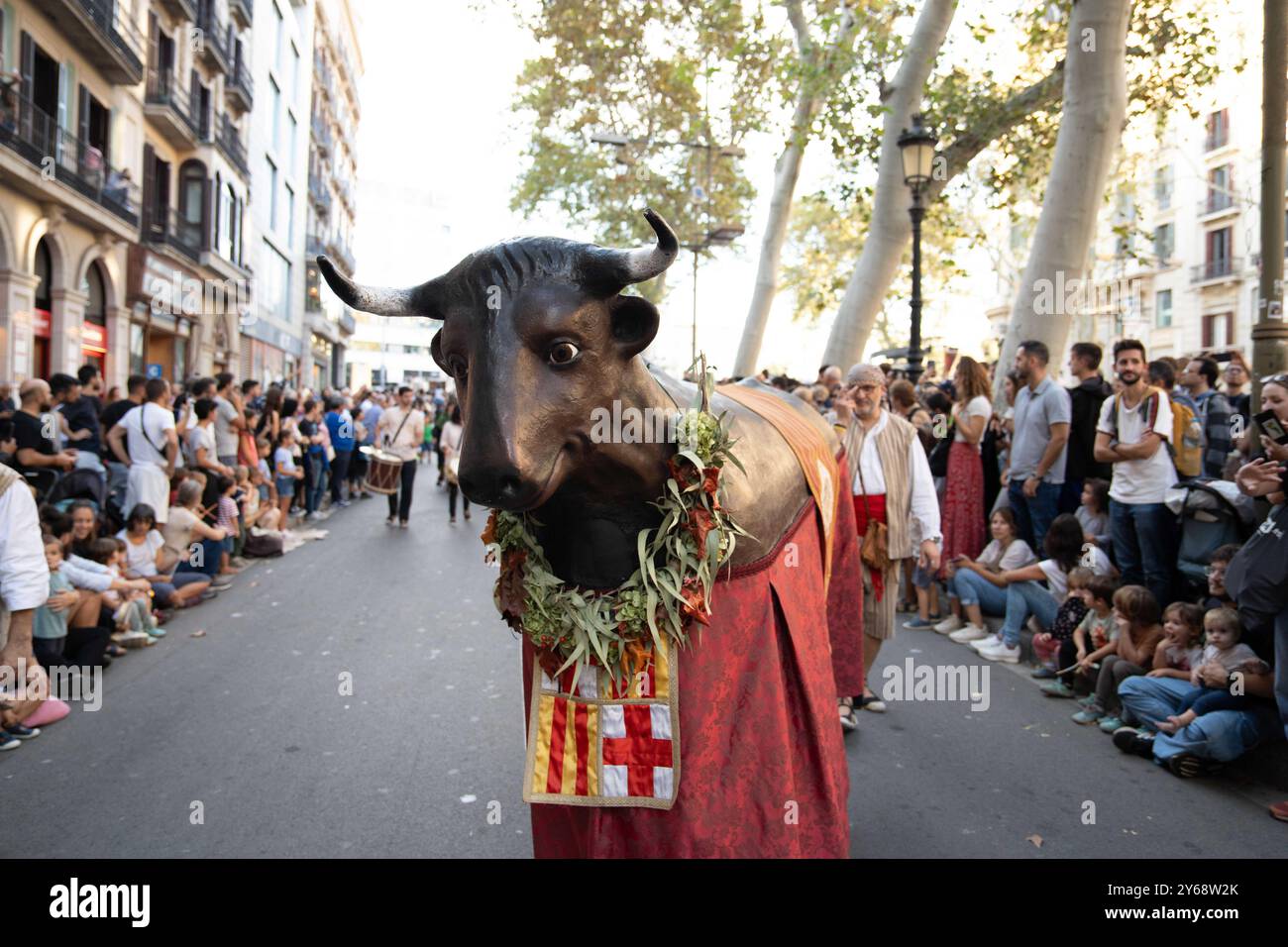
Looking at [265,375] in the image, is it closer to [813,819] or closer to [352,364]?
[813,819]

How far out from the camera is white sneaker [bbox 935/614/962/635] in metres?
7.62

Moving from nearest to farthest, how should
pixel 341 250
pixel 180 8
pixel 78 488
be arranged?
pixel 78 488 < pixel 180 8 < pixel 341 250

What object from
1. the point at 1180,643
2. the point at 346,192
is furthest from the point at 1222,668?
the point at 346,192

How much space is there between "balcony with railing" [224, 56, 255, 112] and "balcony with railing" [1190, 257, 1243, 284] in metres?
36.7

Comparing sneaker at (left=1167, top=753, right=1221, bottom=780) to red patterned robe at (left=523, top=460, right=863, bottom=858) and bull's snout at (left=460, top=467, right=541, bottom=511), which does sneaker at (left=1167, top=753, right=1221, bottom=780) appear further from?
bull's snout at (left=460, top=467, right=541, bottom=511)

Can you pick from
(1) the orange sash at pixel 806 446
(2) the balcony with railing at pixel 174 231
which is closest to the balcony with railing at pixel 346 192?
(2) the balcony with railing at pixel 174 231

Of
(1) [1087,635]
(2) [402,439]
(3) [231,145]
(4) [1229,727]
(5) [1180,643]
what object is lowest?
(4) [1229,727]

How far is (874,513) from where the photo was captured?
510 cm

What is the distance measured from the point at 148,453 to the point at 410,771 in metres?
5.70

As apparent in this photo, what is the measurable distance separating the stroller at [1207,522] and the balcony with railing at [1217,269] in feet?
119

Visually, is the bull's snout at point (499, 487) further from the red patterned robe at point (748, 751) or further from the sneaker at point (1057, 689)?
the sneaker at point (1057, 689)

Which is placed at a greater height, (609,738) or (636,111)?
(636,111)

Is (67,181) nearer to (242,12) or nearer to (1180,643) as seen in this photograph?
(242,12)

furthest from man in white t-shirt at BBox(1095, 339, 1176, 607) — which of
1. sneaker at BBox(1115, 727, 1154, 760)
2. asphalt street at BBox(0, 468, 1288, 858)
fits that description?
sneaker at BBox(1115, 727, 1154, 760)
